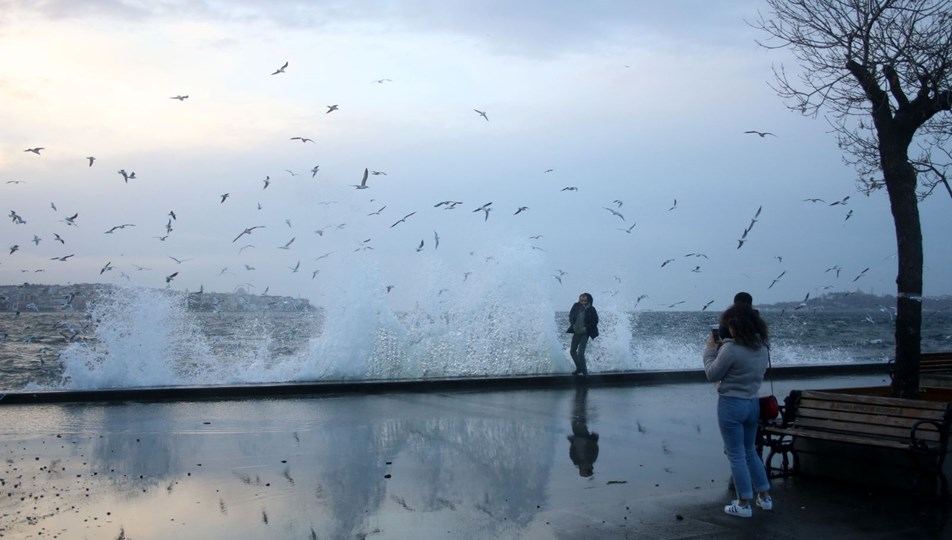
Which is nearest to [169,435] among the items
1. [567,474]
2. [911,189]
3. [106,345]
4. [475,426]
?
[475,426]

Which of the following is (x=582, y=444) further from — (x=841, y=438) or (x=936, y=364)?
(x=936, y=364)

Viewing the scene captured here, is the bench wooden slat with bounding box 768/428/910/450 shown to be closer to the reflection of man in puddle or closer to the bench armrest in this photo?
the bench armrest

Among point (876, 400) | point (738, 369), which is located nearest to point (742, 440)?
point (738, 369)

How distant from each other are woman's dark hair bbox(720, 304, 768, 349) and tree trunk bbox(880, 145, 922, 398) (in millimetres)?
2502

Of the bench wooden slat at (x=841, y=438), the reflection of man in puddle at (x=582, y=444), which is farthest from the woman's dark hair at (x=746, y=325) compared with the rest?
the reflection of man in puddle at (x=582, y=444)

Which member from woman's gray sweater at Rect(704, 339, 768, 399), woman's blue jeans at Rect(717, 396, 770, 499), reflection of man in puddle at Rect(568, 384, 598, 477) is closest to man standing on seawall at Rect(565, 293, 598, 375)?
reflection of man in puddle at Rect(568, 384, 598, 477)

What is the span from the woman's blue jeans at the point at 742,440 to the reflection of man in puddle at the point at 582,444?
1669mm

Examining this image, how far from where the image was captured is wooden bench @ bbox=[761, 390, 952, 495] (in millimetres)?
7090

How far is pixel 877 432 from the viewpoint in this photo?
752cm

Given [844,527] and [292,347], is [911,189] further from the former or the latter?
[292,347]

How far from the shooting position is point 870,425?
7.59 meters

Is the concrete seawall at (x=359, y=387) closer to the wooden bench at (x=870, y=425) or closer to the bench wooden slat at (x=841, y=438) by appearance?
the wooden bench at (x=870, y=425)

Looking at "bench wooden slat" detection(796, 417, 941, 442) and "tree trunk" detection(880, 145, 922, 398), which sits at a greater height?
"tree trunk" detection(880, 145, 922, 398)

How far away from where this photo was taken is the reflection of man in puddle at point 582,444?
8.43 m
